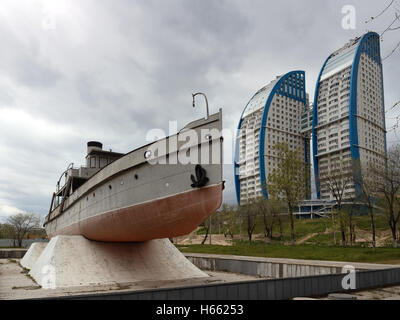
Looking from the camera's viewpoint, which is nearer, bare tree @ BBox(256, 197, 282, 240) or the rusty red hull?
the rusty red hull

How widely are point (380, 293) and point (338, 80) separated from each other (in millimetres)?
74358

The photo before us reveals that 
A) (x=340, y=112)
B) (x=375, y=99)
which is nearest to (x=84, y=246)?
(x=340, y=112)

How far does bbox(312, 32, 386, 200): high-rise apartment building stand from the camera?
235ft

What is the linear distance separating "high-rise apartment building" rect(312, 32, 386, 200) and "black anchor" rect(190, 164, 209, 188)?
64252mm

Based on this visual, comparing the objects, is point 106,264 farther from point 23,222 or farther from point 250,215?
point 23,222

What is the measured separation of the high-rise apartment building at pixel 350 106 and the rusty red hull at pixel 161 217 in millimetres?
62718

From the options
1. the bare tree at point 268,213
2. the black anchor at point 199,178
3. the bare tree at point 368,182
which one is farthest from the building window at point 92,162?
the bare tree at point 268,213

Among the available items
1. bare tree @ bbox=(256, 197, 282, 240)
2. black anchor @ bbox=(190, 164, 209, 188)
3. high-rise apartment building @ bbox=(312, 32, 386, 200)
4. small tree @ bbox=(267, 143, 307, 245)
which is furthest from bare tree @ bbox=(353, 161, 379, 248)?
high-rise apartment building @ bbox=(312, 32, 386, 200)

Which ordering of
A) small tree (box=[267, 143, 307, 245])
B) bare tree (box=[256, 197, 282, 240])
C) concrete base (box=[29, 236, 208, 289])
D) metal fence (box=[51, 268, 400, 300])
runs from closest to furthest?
metal fence (box=[51, 268, 400, 300])
concrete base (box=[29, 236, 208, 289])
small tree (box=[267, 143, 307, 245])
bare tree (box=[256, 197, 282, 240])

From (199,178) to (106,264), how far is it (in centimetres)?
733

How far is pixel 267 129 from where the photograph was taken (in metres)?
90.8

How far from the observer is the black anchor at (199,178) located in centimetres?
1053

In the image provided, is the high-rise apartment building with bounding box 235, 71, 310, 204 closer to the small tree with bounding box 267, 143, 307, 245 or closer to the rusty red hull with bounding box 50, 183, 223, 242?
the small tree with bounding box 267, 143, 307, 245

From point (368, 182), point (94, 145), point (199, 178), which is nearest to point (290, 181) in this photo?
point (368, 182)
